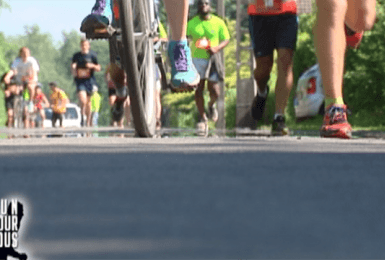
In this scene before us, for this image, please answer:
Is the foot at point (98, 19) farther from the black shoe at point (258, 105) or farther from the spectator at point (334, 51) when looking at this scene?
the black shoe at point (258, 105)

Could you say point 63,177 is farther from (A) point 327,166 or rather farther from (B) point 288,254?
(B) point 288,254

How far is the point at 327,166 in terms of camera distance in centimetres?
530

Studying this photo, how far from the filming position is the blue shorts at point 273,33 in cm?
1114

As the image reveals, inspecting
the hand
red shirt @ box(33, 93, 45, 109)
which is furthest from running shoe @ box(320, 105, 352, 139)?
red shirt @ box(33, 93, 45, 109)

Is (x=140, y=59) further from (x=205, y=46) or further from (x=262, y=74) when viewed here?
(x=205, y=46)

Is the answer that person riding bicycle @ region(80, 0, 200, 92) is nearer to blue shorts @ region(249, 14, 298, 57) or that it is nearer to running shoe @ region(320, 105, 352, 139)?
running shoe @ region(320, 105, 352, 139)

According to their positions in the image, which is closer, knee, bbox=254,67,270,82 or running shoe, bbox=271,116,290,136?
running shoe, bbox=271,116,290,136

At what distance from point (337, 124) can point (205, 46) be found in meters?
9.22

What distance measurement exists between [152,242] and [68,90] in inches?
5097

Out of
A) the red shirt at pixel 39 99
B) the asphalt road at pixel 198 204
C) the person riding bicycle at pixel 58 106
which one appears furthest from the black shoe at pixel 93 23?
the red shirt at pixel 39 99

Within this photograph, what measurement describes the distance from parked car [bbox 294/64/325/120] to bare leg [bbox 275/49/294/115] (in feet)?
33.4

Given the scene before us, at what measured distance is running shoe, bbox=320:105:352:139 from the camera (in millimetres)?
8102

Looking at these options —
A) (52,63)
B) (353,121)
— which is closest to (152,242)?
(353,121)

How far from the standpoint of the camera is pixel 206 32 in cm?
1759
